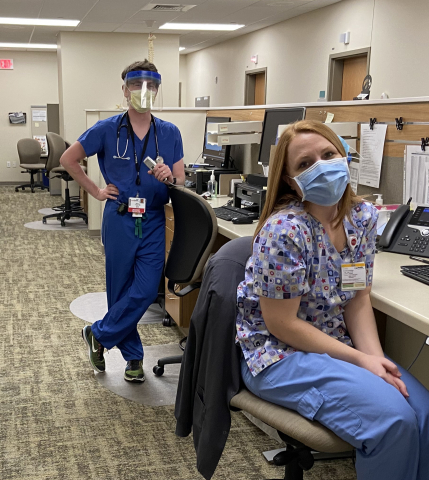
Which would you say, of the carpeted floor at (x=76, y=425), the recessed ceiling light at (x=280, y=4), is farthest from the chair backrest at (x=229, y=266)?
the recessed ceiling light at (x=280, y=4)

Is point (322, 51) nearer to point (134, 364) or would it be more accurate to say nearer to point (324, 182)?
point (134, 364)

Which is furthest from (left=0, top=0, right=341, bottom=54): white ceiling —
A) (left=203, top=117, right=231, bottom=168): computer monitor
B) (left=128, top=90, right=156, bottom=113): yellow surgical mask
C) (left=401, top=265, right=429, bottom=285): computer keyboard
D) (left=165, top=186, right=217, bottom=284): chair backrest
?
(left=401, top=265, right=429, bottom=285): computer keyboard

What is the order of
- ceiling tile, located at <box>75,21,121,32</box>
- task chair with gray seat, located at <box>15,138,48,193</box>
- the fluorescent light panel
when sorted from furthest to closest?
1. task chair with gray seat, located at <box>15,138,48,193</box>
2. ceiling tile, located at <box>75,21,121,32</box>
3. the fluorescent light panel

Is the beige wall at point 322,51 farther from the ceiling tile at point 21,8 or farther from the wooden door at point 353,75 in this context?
the ceiling tile at point 21,8

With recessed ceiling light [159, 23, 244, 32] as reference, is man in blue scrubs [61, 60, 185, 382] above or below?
below

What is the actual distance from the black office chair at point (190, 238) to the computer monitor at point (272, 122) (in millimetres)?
897

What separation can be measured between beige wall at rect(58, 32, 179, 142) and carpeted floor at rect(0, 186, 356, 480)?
4993 millimetres

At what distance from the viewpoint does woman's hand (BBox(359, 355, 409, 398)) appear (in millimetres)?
1212

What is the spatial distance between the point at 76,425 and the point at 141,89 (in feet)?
4.46

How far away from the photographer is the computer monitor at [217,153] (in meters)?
3.69

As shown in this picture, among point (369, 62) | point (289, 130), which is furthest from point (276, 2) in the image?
point (289, 130)

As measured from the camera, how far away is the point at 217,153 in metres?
3.82

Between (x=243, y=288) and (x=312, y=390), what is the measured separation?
287 mm

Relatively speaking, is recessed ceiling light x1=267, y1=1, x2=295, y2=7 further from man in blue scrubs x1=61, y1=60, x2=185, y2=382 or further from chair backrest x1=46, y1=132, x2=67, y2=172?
man in blue scrubs x1=61, y1=60, x2=185, y2=382
